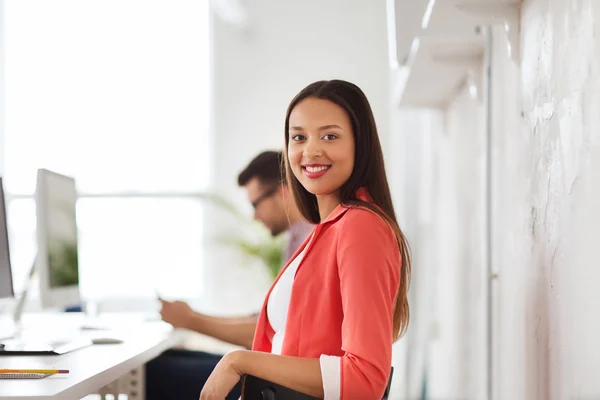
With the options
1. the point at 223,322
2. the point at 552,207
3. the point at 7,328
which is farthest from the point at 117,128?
the point at 552,207

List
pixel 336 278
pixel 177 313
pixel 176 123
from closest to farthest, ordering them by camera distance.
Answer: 1. pixel 336 278
2. pixel 177 313
3. pixel 176 123

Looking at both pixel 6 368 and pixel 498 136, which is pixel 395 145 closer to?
pixel 498 136

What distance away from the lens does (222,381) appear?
1292 mm

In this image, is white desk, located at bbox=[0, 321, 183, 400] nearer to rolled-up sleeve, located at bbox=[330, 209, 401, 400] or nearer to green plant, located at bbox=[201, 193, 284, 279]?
rolled-up sleeve, located at bbox=[330, 209, 401, 400]

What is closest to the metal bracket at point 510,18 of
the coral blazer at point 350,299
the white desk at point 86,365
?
the coral blazer at point 350,299

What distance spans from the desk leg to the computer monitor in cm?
32

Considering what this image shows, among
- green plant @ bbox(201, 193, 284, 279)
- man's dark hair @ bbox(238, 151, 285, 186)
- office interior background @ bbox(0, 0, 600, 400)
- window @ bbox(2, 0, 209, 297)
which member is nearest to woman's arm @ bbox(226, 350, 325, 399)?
man's dark hair @ bbox(238, 151, 285, 186)

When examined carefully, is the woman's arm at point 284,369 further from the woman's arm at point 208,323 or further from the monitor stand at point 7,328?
the monitor stand at point 7,328

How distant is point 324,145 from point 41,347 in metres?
0.97

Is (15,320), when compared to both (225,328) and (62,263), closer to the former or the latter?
(62,263)

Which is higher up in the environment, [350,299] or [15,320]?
[350,299]

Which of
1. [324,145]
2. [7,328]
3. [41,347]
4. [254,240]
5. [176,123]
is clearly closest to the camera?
[324,145]

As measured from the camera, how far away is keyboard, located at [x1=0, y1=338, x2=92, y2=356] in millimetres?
1840

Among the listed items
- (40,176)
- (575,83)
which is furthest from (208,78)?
(575,83)
